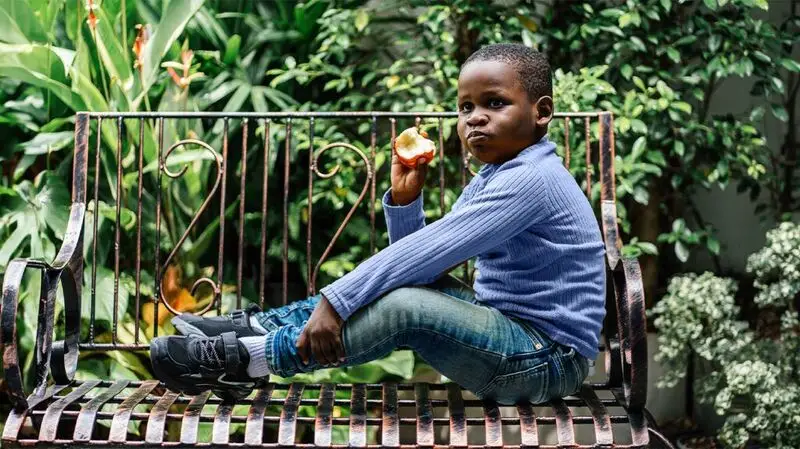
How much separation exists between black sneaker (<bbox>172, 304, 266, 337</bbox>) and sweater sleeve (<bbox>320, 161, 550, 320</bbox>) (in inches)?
12.1

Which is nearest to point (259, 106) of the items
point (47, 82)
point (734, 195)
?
point (47, 82)

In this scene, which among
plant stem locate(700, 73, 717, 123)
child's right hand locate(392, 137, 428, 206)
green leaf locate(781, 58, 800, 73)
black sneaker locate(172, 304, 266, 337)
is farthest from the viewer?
plant stem locate(700, 73, 717, 123)

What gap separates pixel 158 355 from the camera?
198cm

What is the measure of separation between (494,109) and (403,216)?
0.39m

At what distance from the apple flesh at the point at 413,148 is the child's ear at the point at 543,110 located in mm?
256

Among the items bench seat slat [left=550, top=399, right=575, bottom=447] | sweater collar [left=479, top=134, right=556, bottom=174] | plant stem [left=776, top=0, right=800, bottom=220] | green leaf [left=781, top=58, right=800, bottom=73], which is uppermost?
green leaf [left=781, top=58, right=800, bottom=73]

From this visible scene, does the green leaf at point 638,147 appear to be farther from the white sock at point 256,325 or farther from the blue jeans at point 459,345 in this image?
the white sock at point 256,325

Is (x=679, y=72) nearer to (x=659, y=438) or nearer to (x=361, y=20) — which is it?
(x=361, y=20)

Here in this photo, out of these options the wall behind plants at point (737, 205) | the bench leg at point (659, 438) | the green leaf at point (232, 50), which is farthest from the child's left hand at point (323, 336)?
the wall behind plants at point (737, 205)

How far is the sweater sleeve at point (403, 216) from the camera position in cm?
227

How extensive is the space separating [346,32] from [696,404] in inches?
74.4

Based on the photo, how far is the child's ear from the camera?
6.80 ft

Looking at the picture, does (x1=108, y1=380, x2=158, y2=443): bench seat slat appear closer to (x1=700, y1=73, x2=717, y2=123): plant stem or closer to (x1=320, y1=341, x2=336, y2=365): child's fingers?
(x1=320, y1=341, x2=336, y2=365): child's fingers

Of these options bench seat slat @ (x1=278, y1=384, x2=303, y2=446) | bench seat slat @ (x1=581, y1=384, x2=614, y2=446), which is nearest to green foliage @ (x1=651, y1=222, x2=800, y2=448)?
bench seat slat @ (x1=581, y1=384, x2=614, y2=446)
